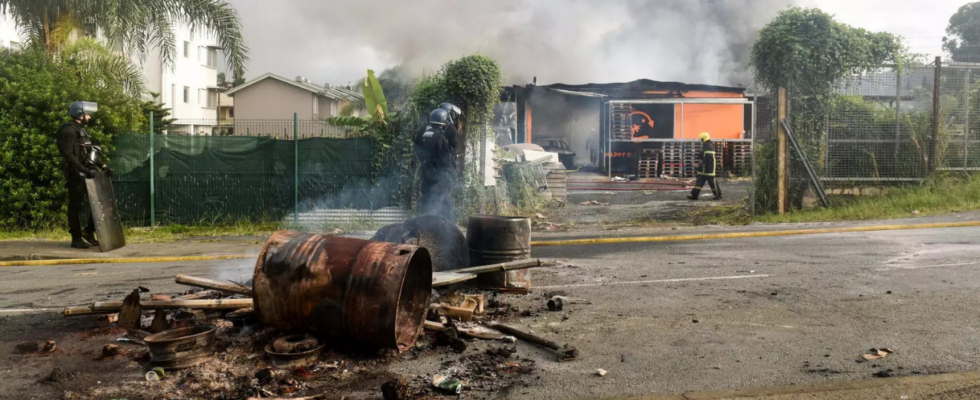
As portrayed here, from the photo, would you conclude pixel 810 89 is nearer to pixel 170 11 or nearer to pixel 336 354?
pixel 336 354

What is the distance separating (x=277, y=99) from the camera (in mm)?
42500

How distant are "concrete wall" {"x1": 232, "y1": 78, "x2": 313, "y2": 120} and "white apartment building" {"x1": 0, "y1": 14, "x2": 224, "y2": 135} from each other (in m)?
2.49

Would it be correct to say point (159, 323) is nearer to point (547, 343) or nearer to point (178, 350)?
point (178, 350)

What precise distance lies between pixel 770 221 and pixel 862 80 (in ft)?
10.2

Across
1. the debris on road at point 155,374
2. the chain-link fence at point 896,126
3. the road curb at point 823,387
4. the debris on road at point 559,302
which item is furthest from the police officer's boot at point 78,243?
the chain-link fence at point 896,126

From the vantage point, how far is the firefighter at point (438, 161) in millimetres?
9305

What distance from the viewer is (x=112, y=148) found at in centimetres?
1312

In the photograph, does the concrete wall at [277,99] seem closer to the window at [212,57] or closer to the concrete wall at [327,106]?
the concrete wall at [327,106]

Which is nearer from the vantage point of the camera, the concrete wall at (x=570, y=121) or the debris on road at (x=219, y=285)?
the debris on road at (x=219, y=285)

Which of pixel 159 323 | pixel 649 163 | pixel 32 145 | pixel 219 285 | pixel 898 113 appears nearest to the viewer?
pixel 159 323

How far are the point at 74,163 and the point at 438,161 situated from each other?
16.1 ft

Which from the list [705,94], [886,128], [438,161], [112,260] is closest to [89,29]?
[112,260]

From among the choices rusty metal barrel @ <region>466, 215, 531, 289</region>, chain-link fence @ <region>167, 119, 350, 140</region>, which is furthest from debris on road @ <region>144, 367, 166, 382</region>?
chain-link fence @ <region>167, 119, 350, 140</region>

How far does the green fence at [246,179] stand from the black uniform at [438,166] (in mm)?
4041
